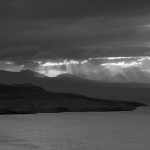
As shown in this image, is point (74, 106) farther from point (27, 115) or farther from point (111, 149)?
point (111, 149)

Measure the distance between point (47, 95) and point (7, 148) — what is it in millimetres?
103841

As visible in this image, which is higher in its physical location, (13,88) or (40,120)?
(13,88)

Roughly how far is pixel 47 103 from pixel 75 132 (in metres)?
59.3

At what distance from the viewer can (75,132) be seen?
338 feet

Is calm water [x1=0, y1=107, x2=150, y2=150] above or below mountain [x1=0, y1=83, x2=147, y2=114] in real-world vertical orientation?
below

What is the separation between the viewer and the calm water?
8162 cm

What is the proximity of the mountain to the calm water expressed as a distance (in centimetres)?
1008

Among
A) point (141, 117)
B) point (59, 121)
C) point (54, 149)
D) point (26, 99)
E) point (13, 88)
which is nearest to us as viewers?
point (54, 149)

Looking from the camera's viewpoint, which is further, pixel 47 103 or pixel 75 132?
pixel 47 103

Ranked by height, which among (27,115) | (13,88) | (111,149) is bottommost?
(111,149)

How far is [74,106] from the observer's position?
158 m

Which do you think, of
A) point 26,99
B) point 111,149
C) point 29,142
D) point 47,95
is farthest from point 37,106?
point 111,149

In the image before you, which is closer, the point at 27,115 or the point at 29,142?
the point at 29,142

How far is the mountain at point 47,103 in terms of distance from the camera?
15154 centimetres
